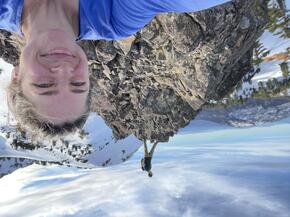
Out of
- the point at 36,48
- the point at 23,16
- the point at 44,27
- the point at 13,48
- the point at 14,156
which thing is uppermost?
the point at 13,48

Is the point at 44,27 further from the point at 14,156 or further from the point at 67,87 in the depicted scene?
Answer: the point at 14,156

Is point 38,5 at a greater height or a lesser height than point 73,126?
greater

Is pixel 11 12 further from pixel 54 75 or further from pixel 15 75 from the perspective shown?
pixel 54 75

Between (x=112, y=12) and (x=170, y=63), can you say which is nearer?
(x=112, y=12)

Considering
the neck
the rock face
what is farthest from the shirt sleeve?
the rock face

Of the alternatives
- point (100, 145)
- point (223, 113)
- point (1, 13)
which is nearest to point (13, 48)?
point (1, 13)

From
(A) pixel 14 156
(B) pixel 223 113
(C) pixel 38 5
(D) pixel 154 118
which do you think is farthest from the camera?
(B) pixel 223 113

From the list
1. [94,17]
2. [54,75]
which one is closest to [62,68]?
[54,75]
